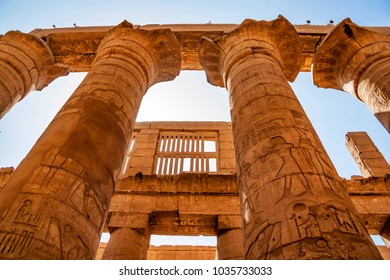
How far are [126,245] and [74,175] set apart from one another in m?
3.78

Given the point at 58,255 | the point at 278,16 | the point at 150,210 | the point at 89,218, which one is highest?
the point at 278,16

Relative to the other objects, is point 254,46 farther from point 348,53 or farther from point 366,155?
point 366,155

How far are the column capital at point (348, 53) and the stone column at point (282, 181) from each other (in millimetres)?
1968

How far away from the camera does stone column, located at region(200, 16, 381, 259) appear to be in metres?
2.43

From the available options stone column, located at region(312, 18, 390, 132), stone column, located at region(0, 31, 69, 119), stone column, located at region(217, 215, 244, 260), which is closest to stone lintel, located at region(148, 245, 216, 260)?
stone column, located at region(217, 215, 244, 260)

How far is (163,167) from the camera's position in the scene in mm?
9523

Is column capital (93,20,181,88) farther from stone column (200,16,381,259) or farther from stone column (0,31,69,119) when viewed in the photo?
stone column (0,31,69,119)

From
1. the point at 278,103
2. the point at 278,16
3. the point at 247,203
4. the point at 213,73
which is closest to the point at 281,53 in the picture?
the point at 278,16

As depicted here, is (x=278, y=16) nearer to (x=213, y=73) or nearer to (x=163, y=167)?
(x=213, y=73)

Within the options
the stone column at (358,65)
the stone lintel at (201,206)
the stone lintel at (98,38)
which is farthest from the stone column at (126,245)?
the stone column at (358,65)

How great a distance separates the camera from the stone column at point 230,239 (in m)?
6.36

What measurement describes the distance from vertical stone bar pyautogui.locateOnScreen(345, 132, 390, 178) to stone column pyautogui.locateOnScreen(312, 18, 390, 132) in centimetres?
363

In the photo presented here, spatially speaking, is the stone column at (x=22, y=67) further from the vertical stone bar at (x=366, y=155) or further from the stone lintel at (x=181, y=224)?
the vertical stone bar at (x=366, y=155)

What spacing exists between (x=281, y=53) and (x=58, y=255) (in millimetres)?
6044
